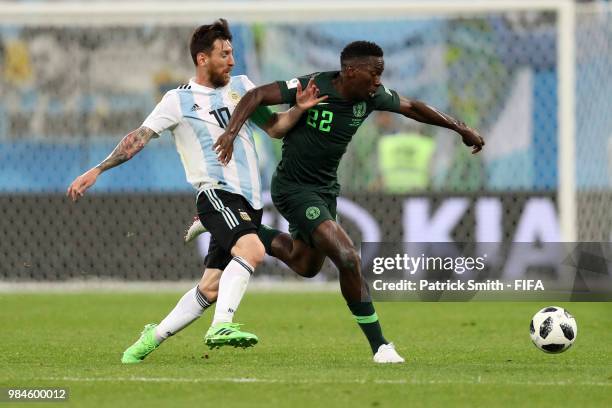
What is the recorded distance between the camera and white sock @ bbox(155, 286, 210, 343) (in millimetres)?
8758

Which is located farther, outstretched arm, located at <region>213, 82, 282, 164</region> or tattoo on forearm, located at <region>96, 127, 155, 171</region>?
tattoo on forearm, located at <region>96, 127, 155, 171</region>

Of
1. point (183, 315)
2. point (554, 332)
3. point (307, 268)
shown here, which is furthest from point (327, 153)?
point (554, 332)

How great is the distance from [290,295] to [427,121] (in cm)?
777

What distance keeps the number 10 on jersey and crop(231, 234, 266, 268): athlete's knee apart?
38.6 inches

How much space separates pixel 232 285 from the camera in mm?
8406

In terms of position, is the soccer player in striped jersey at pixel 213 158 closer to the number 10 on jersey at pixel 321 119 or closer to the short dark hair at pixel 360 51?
the number 10 on jersey at pixel 321 119

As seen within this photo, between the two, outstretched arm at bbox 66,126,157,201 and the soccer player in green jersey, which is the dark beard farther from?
outstretched arm at bbox 66,126,157,201

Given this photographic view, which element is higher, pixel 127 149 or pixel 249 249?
pixel 127 149

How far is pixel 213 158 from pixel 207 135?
0.19m

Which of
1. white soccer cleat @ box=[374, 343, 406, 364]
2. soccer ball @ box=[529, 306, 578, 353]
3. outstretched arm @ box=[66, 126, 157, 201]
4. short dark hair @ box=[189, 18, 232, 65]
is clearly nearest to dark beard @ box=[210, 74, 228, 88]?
short dark hair @ box=[189, 18, 232, 65]

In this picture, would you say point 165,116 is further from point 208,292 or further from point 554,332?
point 554,332

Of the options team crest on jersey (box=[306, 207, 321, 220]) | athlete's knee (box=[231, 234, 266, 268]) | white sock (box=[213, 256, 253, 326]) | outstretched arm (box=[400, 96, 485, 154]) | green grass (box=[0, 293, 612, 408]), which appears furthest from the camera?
outstretched arm (box=[400, 96, 485, 154])

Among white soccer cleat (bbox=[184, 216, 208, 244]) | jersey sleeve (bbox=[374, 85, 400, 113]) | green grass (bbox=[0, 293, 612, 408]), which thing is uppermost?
jersey sleeve (bbox=[374, 85, 400, 113])

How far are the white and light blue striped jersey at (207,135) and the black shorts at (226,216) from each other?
54mm
